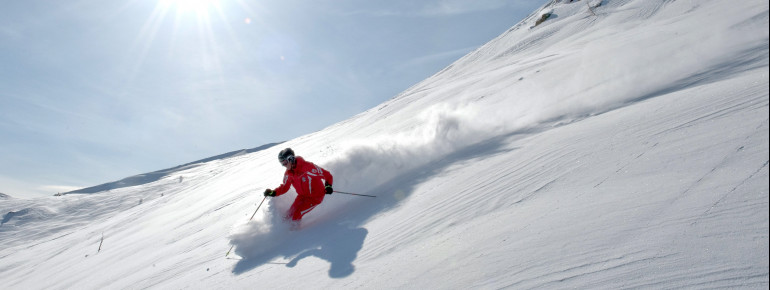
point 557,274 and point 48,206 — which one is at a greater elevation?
point 48,206

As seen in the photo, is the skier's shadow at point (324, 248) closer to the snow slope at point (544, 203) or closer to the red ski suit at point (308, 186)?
the snow slope at point (544, 203)

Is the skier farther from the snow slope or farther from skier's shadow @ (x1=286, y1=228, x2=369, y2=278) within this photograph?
skier's shadow @ (x1=286, y1=228, x2=369, y2=278)

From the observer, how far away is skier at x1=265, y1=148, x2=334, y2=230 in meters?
6.76

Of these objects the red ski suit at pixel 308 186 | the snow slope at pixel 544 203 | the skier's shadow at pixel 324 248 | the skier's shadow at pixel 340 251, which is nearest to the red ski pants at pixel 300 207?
the red ski suit at pixel 308 186

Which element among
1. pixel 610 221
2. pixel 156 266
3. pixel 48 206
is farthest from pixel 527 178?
pixel 48 206

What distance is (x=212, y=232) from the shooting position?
26.3 feet

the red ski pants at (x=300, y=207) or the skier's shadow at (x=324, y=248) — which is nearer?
the skier's shadow at (x=324, y=248)

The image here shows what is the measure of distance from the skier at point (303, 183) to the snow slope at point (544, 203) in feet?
0.84

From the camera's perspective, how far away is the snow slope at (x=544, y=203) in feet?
Result: 8.70

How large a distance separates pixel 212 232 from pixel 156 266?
128cm

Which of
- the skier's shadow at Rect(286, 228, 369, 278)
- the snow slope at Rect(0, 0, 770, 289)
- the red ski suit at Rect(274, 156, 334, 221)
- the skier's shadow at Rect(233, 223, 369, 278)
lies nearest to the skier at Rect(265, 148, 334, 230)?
the red ski suit at Rect(274, 156, 334, 221)

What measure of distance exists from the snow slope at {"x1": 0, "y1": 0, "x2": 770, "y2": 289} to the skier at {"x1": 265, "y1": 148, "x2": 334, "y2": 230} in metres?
0.26

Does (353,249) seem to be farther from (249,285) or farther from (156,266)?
(156,266)

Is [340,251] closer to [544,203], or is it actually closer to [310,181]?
[544,203]
